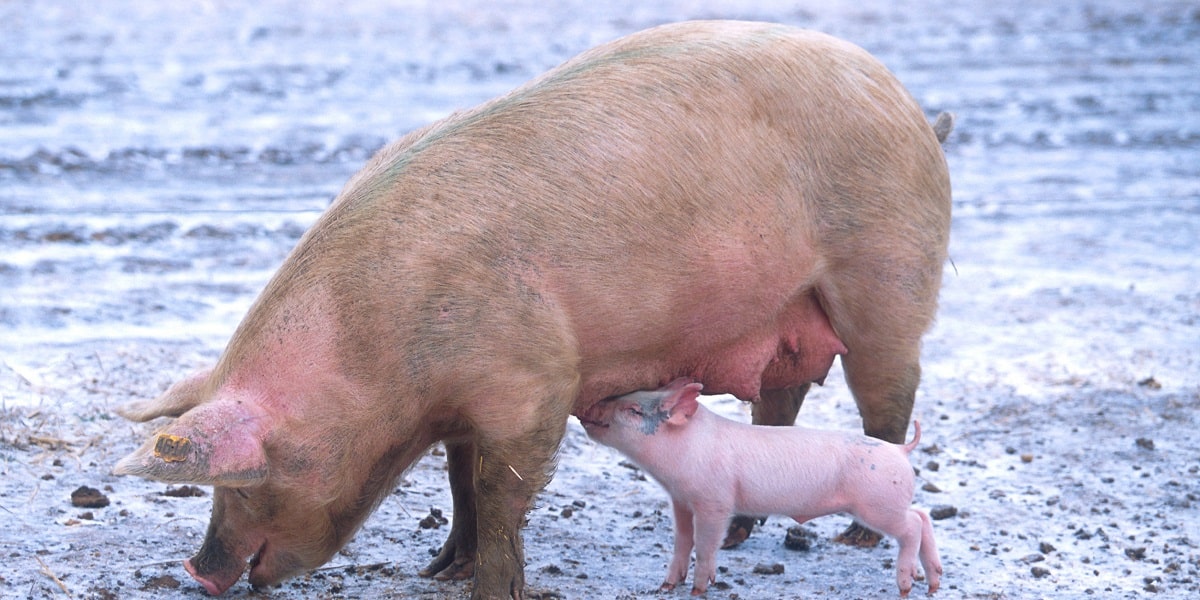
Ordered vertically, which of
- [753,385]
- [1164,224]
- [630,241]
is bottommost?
[1164,224]

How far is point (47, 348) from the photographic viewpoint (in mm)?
6867

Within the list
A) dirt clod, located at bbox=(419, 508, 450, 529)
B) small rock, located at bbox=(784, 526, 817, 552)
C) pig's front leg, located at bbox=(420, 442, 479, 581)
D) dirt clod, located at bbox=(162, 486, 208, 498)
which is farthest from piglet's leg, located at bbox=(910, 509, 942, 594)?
dirt clod, located at bbox=(162, 486, 208, 498)

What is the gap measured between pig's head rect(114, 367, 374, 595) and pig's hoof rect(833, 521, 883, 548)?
189 cm

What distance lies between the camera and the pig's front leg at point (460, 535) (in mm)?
4758

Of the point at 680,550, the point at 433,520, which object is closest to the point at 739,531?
the point at 680,550

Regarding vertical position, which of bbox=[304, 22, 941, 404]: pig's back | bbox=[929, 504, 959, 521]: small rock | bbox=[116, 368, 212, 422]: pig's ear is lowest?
bbox=[929, 504, 959, 521]: small rock

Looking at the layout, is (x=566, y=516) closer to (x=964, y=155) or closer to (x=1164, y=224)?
(x=1164, y=224)

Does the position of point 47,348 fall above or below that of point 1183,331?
above

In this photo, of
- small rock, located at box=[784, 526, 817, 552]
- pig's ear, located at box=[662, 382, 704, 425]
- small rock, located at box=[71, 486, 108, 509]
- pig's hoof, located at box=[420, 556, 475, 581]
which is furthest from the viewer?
small rock, located at box=[784, 526, 817, 552]

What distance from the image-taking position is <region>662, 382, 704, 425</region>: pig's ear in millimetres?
4504

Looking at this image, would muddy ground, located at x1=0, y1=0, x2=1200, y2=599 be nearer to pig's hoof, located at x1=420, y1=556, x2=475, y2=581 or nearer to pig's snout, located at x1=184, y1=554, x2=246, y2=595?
pig's hoof, located at x1=420, y1=556, x2=475, y2=581

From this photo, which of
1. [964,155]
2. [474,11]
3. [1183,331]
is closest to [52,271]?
[1183,331]

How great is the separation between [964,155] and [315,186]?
5.08 metres

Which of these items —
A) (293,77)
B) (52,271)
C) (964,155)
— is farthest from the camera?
(293,77)
